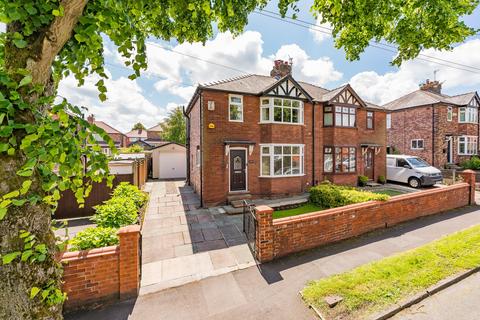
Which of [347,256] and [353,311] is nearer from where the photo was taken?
[353,311]

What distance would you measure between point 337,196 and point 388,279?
196 inches

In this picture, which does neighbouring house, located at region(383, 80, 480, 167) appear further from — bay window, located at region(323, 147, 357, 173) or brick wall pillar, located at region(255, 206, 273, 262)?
brick wall pillar, located at region(255, 206, 273, 262)

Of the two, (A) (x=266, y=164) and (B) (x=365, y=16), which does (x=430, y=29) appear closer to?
(B) (x=365, y=16)

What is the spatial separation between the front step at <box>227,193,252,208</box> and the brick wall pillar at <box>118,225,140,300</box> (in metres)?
6.03

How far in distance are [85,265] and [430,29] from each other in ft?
27.8

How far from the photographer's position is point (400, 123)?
2261 centimetres

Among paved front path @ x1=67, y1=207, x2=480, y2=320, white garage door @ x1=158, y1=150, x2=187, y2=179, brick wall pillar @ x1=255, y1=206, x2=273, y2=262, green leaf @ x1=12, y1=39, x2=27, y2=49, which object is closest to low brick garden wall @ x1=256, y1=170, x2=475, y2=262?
brick wall pillar @ x1=255, y1=206, x2=273, y2=262

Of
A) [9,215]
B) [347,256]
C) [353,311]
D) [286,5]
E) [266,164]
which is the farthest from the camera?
[266,164]

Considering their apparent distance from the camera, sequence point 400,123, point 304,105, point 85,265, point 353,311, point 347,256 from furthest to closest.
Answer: point 400,123 → point 304,105 → point 347,256 → point 85,265 → point 353,311

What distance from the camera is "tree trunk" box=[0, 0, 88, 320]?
1.67 m

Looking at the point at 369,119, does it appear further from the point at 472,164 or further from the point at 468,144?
the point at 468,144

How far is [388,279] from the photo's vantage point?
4.27m

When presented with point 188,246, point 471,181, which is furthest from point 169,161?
point 471,181

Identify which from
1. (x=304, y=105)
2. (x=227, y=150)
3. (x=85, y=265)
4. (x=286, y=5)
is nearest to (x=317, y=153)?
(x=304, y=105)
